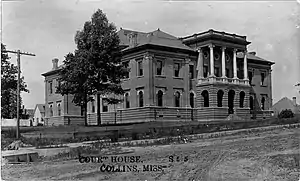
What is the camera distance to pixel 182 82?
2417cm

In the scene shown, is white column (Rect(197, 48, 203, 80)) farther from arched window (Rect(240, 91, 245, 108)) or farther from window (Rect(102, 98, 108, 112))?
window (Rect(102, 98, 108, 112))

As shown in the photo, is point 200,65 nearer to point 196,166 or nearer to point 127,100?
point 127,100

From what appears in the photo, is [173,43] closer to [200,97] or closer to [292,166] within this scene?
[200,97]

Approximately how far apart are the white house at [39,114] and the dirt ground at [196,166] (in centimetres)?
188

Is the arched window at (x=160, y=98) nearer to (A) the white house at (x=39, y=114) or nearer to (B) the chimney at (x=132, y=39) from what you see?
(B) the chimney at (x=132, y=39)

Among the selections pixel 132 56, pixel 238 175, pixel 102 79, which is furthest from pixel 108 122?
pixel 238 175

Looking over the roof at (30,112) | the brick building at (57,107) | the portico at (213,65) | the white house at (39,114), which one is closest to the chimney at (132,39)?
the brick building at (57,107)

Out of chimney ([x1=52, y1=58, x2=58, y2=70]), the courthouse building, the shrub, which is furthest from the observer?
the shrub

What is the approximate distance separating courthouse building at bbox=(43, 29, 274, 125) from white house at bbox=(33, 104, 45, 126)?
24cm

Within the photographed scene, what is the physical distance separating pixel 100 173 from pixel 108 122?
3.14m

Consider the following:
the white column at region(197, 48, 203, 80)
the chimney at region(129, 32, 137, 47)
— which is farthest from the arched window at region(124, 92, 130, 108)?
the white column at region(197, 48, 203, 80)

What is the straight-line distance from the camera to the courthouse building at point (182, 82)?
15.1 m

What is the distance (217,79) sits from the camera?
31391 millimetres

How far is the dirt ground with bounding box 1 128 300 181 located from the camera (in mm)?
11938
